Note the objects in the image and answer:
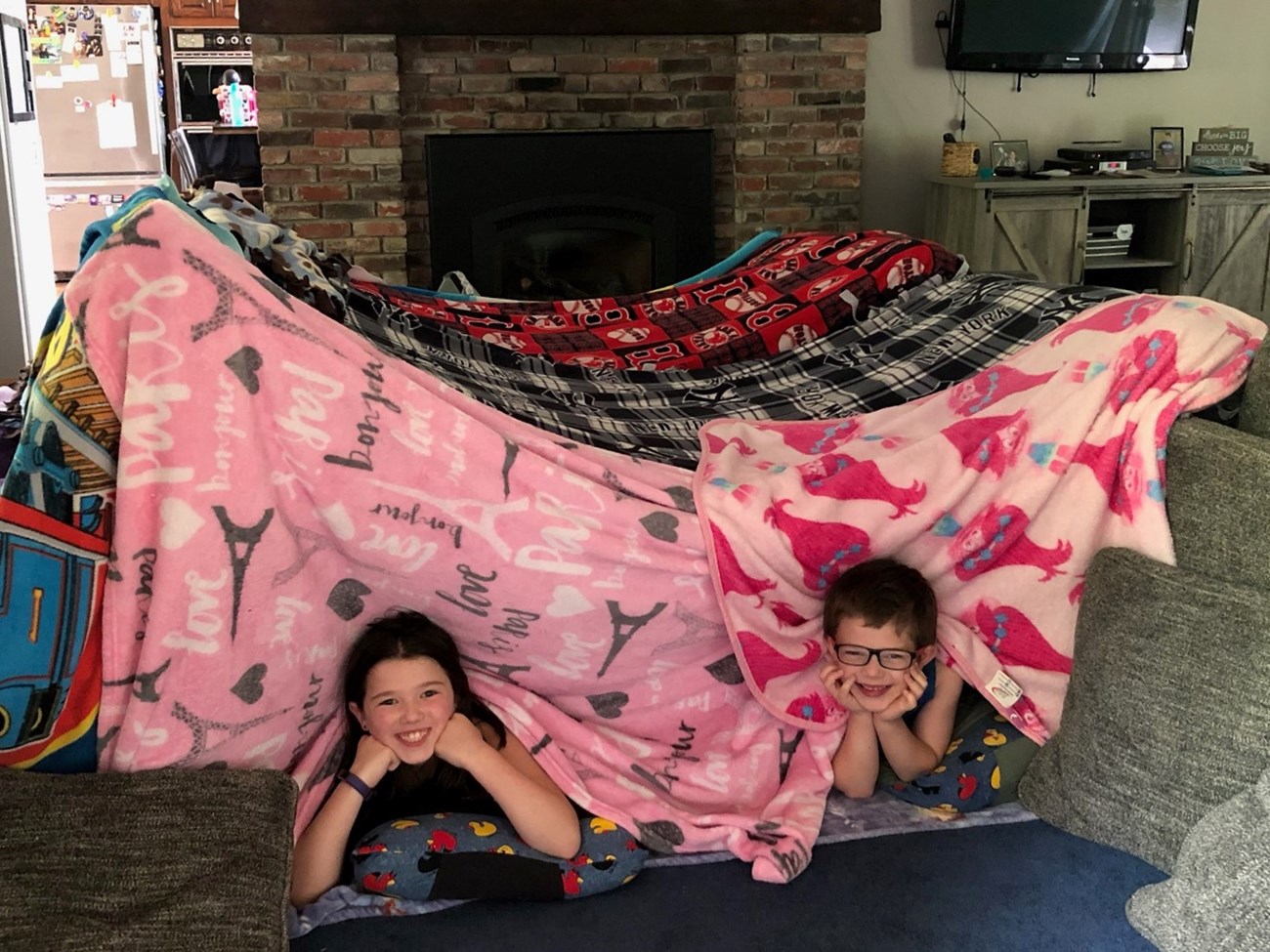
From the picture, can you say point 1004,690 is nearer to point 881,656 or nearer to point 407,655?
point 881,656

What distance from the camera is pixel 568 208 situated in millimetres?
4188

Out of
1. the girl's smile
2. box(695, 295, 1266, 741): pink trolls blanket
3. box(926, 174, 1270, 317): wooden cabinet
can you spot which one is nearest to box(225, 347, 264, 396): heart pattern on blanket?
the girl's smile

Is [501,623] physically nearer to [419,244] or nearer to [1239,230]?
[419,244]

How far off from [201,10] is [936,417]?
18.2ft

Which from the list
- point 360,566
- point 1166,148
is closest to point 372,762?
point 360,566

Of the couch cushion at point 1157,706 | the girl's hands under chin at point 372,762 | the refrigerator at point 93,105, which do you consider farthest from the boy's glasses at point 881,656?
the refrigerator at point 93,105

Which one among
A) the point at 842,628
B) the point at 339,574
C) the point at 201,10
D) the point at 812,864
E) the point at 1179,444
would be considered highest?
the point at 201,10

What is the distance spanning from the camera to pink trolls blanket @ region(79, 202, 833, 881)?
1.26 meters

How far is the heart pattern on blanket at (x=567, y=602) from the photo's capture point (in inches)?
57.5

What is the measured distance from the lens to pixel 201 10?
6.05 m

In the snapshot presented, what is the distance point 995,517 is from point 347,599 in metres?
0.87

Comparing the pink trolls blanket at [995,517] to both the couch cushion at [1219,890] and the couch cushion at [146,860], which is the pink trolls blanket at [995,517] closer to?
the couch cushion at [1219,890]

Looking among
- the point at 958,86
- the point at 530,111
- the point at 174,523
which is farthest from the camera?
the point at 958,86

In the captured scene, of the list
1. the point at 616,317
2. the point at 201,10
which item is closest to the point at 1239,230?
the point at 616,317
